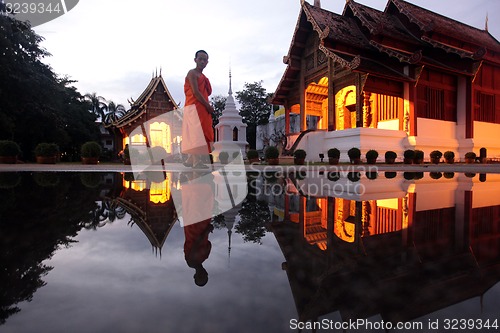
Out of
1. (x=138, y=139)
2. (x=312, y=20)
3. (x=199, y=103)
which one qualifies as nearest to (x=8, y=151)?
(x=199, y=103)

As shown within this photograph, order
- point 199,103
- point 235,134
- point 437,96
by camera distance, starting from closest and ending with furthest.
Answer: point 199,103 < point 437,96 < point 235,134

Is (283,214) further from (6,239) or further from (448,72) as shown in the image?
(448,72)

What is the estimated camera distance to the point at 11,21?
19016 millimetres

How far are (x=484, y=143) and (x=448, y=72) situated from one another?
5.06 meters

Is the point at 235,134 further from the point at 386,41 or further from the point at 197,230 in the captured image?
the point at 197,230

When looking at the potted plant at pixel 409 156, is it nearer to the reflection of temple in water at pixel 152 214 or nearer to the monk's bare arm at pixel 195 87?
the monk's bare arm at pixel 195 87

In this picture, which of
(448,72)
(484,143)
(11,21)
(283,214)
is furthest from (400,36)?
(11,21)

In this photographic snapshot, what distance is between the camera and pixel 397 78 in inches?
571

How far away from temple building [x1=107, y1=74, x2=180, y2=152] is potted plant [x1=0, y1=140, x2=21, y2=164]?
10896 millimetres

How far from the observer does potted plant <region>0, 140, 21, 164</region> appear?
1234 centimetres

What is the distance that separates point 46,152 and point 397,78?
16.5 m

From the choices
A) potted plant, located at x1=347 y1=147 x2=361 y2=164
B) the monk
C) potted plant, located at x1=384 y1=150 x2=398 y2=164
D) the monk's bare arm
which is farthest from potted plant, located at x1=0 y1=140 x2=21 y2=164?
potted plant, located at x1=384 y1=150 x2=398 y2=164

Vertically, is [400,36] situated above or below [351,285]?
above

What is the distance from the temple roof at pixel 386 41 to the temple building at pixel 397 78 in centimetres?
5
